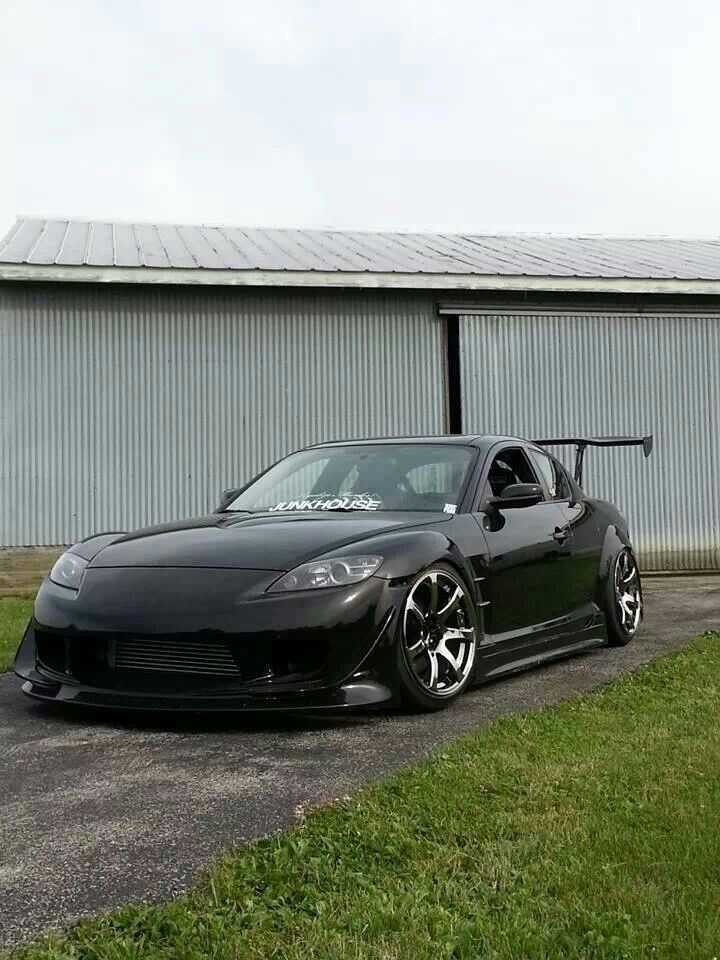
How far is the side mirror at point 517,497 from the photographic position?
18.0ft

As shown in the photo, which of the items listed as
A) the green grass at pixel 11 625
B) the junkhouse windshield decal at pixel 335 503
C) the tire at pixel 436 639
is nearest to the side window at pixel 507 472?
the junkhouse windshield decal at pixel 335 503

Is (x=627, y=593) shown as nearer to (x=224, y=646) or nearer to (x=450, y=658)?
(x=450, y=658)

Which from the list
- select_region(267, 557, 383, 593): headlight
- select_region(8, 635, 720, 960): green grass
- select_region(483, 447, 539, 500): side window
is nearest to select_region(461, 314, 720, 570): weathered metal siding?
select_region(483, 447, 539, 500): side window

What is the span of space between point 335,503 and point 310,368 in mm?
7202

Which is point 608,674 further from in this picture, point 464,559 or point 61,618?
point 61,618

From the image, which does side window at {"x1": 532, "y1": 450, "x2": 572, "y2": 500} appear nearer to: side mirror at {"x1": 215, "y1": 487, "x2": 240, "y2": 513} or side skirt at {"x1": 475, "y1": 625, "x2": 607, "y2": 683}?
side skirt at {"x1": 475, "y1": 625, "x2": 607, "y2": 683}

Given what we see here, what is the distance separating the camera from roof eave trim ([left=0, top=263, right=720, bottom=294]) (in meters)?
11.6

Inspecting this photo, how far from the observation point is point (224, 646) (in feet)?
13.8

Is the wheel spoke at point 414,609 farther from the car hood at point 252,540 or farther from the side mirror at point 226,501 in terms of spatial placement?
the side mirror at point 226,501

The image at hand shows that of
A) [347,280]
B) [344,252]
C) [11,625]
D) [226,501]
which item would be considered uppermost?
[344,252]

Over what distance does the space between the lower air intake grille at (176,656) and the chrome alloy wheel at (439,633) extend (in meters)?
0.78

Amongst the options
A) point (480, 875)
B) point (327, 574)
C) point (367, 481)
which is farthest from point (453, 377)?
point (480, 875)

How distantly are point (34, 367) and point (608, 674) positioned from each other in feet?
26.8

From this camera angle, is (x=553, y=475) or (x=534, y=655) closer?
(x=534, y=655)
